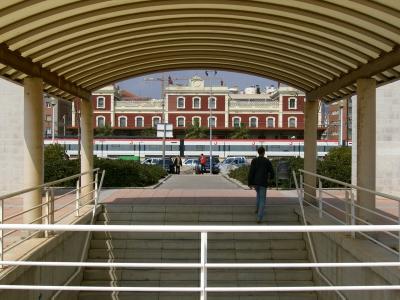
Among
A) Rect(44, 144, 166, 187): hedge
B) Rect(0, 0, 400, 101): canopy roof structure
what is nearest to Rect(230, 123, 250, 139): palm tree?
Rect(44, 144, 166, 187): hedge

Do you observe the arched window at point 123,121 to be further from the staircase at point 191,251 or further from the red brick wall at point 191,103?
the staircase at point 191,251

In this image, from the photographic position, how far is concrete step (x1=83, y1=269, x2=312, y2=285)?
1009 centimetres

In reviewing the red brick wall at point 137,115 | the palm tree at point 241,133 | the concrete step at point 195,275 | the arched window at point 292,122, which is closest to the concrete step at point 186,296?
the concrete step at point 195,275

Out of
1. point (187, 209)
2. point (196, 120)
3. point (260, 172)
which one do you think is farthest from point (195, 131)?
point (260, 172)

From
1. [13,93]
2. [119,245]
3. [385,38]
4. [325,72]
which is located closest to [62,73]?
[119,245]

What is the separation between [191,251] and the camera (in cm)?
1095

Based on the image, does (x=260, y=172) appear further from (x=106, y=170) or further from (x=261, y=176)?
A: (x=106, y=170)

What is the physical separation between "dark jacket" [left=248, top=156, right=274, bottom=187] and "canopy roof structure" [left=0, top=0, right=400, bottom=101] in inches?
88.1

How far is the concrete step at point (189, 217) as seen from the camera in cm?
1228

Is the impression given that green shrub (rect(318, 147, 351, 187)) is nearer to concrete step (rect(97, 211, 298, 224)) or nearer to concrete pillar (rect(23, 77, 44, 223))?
concrete step (rect(97, 211, 298, 224))

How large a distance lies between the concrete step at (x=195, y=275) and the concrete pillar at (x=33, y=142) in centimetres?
157

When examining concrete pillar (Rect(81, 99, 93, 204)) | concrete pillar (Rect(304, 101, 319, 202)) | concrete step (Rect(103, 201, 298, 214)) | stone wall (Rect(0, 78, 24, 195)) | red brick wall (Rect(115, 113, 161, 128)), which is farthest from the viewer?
red brick wall (Rect(115, 113, 161, 128))

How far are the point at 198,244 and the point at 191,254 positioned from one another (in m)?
0.32

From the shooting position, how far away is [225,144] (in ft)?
221
